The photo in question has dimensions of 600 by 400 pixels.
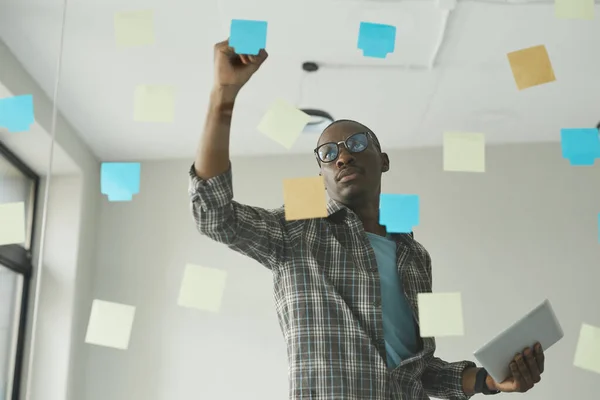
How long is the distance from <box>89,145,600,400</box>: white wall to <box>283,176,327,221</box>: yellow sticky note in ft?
6.11

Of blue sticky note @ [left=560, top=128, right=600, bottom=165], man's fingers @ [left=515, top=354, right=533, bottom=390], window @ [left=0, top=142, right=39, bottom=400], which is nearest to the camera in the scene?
man's fingers @ [left=515, top=354, right=533, bottom=390]

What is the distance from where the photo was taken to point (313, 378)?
117 centimetres

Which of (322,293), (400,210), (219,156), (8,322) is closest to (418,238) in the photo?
(400,210)

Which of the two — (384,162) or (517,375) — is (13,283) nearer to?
(384,162)

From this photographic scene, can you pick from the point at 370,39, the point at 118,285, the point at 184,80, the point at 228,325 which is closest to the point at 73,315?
the point at 118,285

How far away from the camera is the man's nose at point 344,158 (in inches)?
55.1

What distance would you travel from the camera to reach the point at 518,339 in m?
1.25

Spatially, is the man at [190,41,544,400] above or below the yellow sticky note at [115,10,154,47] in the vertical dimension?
below

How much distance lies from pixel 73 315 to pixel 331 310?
6.77ft

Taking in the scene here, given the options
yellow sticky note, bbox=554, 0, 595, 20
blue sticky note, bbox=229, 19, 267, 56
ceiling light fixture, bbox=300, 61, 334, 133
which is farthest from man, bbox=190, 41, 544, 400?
ceiling light fixture, bbox=300, 61, 334, 133

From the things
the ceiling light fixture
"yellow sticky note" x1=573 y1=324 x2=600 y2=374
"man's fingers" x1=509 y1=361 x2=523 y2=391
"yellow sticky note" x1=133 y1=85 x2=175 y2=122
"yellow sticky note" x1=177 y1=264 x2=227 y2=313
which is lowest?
"man's fingers" x1=509 y1=361 x2=523 y2=391

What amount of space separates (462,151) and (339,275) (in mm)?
654

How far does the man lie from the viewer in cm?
114

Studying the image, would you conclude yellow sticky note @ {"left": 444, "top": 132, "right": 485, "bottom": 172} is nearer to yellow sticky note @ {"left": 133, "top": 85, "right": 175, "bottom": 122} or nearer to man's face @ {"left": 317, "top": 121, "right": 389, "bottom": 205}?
man's face @ {"left": 317, "top": 121, "right": 389, "bottom": 205}
